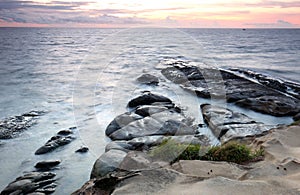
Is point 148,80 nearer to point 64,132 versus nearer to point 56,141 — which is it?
point 64,132

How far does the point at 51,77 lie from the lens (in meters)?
27.2

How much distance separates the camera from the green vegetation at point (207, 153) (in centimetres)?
721

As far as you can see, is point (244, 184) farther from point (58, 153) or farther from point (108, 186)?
point (58, 153)

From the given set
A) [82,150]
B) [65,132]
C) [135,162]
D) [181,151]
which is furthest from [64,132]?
[181,151]

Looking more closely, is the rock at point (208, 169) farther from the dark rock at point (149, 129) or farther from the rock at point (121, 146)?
the dark rock at point (149, 129)

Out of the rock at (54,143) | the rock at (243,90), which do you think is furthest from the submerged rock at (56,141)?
the rock at (243,90)

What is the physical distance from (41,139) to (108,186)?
5.85 m

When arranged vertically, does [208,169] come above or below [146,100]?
above

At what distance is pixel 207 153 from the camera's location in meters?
7.45

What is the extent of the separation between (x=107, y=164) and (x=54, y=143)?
354 centimetres

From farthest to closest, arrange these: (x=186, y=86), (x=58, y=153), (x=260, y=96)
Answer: (x=186, y=86) → (x=260, y=96) → (x=58, y=153)

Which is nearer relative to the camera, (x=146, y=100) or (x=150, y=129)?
(x=150, y=129)

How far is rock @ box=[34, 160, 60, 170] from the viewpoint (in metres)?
8.70

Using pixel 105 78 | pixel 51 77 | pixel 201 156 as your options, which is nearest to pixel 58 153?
pixel 201 156
